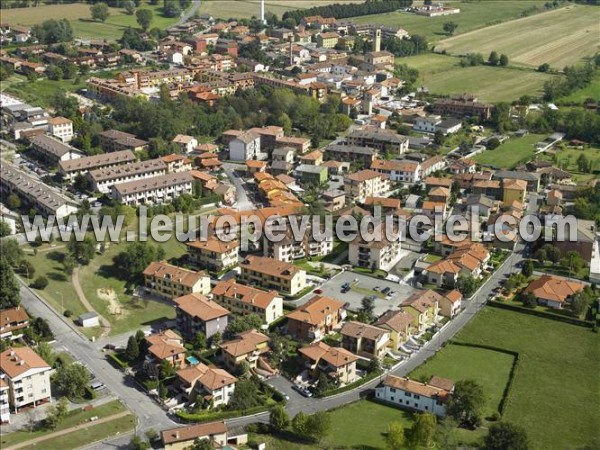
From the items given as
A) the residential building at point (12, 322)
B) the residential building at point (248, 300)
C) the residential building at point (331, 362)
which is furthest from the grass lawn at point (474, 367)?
the residential building at point (12, 322)

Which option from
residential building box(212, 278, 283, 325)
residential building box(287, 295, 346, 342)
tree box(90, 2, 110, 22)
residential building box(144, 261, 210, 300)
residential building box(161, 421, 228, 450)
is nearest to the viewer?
residential building box(161, 421, 228, 450)

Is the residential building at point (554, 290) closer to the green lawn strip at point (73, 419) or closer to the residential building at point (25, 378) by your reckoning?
the green lawn strip at point (73, 419)

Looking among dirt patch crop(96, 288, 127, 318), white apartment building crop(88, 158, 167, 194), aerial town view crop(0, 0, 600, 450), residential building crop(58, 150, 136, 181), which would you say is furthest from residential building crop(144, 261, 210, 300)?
residential building crop(58, 150, 136, 181)

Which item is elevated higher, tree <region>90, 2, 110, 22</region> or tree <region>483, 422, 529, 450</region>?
tree <region>90, 2, 110, 22</region>

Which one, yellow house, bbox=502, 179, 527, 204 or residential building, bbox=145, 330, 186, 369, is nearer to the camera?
residential building, bbox=145, 330, 186, 369

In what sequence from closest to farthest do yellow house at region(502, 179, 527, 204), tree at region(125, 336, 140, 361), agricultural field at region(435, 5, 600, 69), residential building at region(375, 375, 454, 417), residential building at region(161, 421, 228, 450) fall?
residential building at region(161, 421, 228, 450) → residential building at region(375, 375, 454, 417) → tree at region(125, 336, 140, 361) → yellow house at region(502, 179, 527, 204) → agricultural field at region(435, 5, 600, 69)

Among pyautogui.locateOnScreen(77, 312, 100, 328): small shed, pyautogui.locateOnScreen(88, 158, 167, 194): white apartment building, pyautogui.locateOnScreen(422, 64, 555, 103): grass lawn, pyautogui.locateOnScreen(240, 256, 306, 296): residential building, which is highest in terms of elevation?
pyautogui.locateOnScreen(422, 64, 555, 103): grass lawn

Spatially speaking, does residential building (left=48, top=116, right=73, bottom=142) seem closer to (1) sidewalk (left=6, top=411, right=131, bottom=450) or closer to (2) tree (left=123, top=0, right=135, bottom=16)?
(1) sidewalk (left=6, top=411, right=131, bottom=450)

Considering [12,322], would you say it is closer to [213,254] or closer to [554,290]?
[213,254]
